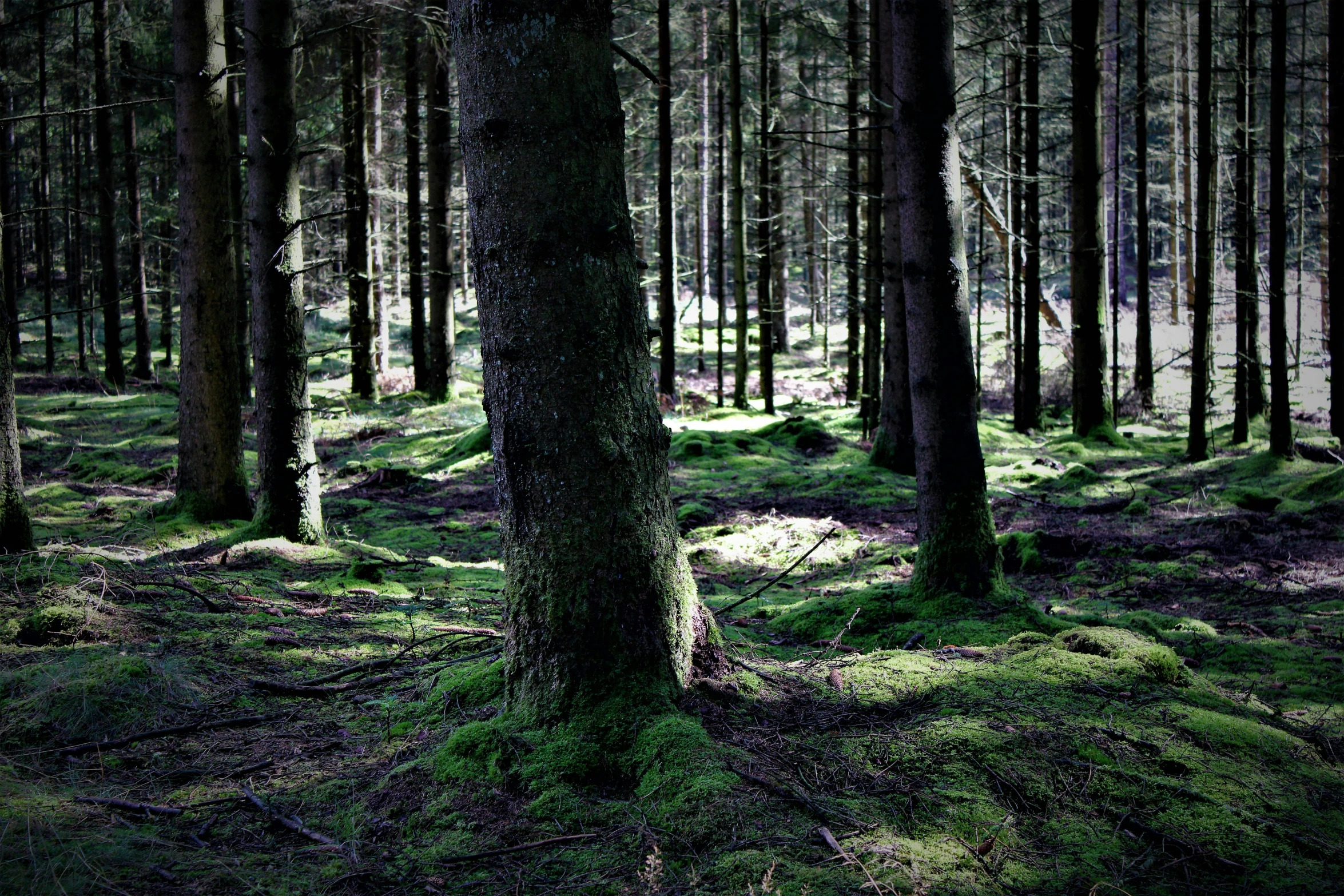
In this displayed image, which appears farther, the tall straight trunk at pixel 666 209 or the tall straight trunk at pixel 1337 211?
the tall straight trunk at pixel 666 209

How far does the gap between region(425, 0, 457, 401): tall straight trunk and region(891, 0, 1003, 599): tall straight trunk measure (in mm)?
13199

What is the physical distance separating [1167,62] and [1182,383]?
14.9 m

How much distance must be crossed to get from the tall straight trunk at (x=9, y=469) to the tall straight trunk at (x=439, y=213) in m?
11.2

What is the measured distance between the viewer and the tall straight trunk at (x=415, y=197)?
1709cm

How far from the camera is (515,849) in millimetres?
2406

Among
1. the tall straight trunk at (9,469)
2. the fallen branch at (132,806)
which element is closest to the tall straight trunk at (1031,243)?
the tall straight trunk at (9,469)

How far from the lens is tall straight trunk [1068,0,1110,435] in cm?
1398

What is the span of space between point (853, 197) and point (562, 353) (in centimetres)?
1567

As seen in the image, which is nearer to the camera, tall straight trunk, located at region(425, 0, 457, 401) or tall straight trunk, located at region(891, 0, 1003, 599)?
tall straight trunk, located at region(891, 0, 1003, 599)

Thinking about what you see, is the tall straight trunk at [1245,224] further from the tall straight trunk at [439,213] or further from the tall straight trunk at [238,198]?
the tall straight trunk at [238,198]

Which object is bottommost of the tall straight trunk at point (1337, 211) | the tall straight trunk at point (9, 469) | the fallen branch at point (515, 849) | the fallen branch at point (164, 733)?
the fallen branch at point (515, 849)

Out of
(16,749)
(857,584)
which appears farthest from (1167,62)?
(16,749)

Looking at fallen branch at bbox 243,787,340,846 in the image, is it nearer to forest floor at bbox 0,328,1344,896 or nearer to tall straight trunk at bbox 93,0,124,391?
forest floor at bbox 0,328,1344,896

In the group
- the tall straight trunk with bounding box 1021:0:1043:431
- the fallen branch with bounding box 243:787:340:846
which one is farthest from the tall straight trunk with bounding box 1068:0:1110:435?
the fallen branch with bounding box 243:787:340:846
